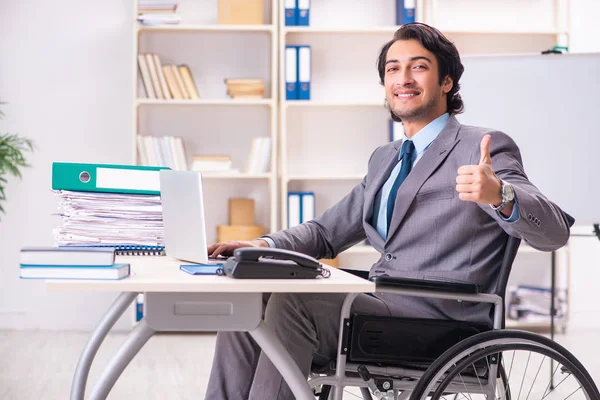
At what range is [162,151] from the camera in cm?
473

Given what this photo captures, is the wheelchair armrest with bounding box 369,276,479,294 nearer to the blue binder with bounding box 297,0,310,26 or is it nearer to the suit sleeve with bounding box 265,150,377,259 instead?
the suit sleeve with bounding box 265,150,377,259

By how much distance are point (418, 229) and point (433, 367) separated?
44 cm

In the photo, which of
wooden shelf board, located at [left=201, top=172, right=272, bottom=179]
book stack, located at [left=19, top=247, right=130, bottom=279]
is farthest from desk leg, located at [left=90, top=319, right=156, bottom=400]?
wooden shelf board, located at [left=201, top=172, right=272, bottom=179]

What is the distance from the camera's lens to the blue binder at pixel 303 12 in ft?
15.8

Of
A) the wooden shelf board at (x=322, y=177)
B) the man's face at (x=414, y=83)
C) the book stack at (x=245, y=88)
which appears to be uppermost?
the book stack at (x=245, y=88)

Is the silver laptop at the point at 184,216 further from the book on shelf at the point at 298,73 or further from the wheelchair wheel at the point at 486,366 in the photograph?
the book on shelf at the point at 298,73

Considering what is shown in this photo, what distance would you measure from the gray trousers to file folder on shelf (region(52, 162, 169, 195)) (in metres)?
0.45

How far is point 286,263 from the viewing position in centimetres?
148

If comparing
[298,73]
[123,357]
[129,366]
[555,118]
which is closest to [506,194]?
[123,357]

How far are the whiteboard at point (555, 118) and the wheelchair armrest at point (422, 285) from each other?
5.58 feet

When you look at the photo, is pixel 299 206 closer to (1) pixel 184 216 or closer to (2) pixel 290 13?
(2) pixel 290 13

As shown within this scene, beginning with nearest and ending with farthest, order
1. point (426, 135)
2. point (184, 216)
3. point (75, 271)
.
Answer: point (75, 271)
point (184, 216)
point (426, 135)

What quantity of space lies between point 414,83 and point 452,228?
0.48 meters

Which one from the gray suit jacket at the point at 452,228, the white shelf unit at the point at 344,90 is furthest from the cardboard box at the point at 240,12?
the gray suit jacket at the point at 452,228
